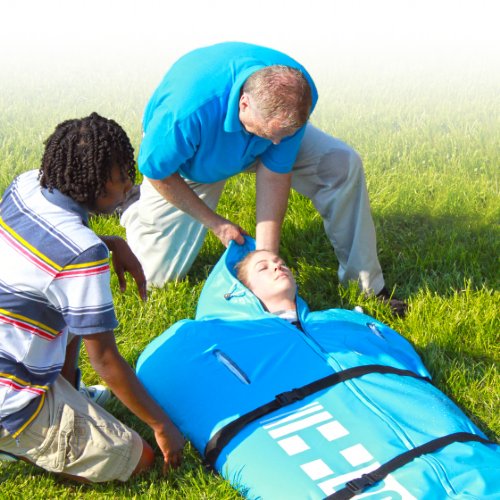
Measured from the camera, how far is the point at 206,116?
414 cm

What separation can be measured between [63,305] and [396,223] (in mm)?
3616

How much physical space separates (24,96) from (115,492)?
682cm

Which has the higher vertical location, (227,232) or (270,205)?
(270,205)

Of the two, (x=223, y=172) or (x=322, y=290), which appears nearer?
(x=223, y=172)

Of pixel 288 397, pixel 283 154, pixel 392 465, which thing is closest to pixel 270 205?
pixel 283 154

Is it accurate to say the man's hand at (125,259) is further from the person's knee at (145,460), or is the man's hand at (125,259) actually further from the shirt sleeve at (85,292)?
the shirt sleeve at (85,292)

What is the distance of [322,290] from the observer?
5121 mm

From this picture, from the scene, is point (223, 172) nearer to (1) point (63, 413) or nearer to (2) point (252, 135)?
(2) point (252, 135)

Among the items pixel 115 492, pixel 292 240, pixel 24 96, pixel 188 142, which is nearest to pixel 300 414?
pixel 115 492

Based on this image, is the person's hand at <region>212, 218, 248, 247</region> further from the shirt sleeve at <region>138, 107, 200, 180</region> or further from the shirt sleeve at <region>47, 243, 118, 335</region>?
the shirt sleeve at <region>47, 243, 118, 335</region>

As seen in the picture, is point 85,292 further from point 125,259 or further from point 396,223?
point 396,223

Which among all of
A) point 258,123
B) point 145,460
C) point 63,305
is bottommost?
point 145,460

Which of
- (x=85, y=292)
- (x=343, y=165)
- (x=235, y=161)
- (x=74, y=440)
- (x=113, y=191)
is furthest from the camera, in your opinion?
(x=343, y=165)

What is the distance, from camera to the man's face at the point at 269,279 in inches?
167
